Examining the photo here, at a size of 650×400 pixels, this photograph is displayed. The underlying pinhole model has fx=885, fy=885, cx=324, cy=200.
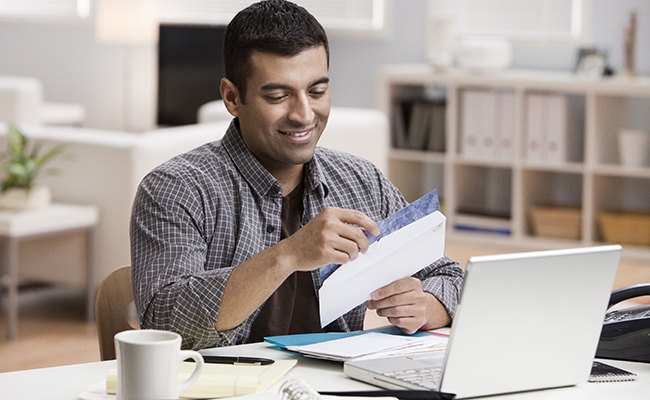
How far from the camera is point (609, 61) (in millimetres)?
4836

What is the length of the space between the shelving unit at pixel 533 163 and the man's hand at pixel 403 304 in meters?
3.32

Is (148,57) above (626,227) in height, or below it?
above

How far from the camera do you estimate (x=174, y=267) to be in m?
1.36

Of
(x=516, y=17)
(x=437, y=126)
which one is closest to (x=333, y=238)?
(x=437, y=126)

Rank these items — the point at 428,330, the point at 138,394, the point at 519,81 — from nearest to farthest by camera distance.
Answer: the point at 138,394
the point at 428,330
the point at 519,81

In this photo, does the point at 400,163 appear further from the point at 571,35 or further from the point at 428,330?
the point at 428,330

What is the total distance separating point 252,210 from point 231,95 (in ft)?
0.70

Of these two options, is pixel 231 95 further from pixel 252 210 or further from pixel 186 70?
pixel 186 70

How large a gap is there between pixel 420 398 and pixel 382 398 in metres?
0.05

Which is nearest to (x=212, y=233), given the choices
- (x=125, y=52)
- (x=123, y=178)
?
(x=123, y=178)

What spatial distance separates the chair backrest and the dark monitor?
4.42 meters

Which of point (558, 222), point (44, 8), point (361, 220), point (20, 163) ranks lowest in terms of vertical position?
point (558, 222)

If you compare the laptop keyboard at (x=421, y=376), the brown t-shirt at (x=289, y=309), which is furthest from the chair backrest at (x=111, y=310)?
the laptop keyboard at (x=421, y=376)

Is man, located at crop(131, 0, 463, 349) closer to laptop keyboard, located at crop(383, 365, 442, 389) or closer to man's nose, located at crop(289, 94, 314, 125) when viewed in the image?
man's nose, located at crop(289, 94, 314, 125)
